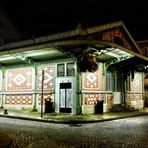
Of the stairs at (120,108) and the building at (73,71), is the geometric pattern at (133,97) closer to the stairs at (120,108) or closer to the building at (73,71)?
the building at (73,71)

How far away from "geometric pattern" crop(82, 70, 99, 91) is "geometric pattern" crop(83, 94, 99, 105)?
0.45m

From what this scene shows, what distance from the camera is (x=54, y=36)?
16547 mm

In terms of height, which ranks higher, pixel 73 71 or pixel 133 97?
pixel 73 71

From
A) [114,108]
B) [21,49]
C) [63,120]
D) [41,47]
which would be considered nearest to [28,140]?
[63,120]

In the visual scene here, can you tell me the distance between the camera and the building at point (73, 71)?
53.4ft

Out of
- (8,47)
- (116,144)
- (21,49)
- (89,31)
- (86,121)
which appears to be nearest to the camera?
(116,144)

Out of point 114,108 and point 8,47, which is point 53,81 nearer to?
point 8,47

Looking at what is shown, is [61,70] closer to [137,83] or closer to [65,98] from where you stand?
A: [65,98]

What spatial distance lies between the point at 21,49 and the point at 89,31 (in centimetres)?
511

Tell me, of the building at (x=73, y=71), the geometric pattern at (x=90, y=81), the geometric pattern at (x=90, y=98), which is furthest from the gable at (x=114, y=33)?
the geometric pattern at (x=90, y=98)

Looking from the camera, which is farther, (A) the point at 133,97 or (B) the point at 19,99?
(A) the point at 133,97

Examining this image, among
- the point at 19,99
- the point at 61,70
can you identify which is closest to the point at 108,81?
the point at 61,70

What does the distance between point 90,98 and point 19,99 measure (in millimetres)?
6422

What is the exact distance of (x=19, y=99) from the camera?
866 inches
